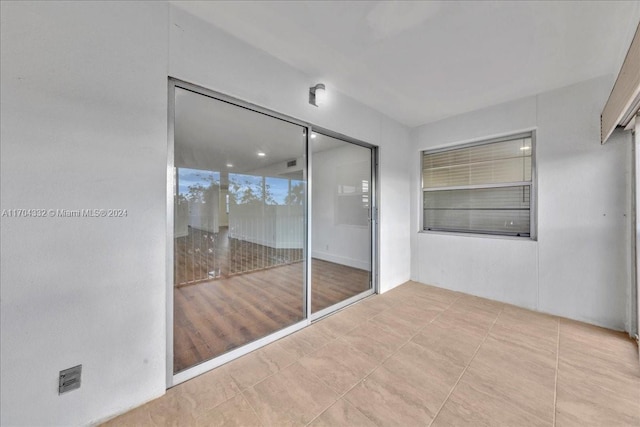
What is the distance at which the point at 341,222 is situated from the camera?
12.6 feet

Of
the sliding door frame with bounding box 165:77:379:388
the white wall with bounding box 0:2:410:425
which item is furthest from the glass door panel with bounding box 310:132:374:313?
the white wall with bounding box 0:2:410:425

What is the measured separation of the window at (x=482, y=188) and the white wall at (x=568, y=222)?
0.19 m

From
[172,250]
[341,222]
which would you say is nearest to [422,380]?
[172,250]

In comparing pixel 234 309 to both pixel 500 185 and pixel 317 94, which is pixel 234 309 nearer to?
pixel 317 94

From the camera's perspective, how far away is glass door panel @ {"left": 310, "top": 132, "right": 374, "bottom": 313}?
3191 millimetres

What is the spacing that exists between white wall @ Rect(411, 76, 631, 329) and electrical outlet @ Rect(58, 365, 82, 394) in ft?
13.8

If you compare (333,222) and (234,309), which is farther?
(333,222)

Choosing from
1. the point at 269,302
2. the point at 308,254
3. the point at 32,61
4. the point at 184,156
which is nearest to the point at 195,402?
the point at 269,302

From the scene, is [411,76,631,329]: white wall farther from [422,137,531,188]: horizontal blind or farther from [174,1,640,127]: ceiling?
[174,1,640,127]: ceiling

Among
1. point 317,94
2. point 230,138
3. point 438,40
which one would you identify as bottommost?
point 230,138

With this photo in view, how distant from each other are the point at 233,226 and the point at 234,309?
0.92m

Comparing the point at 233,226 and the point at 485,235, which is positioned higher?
the point at 233,226

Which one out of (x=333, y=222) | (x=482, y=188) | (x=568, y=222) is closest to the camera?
(x=568, y=222)

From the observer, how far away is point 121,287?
1.48 meters
